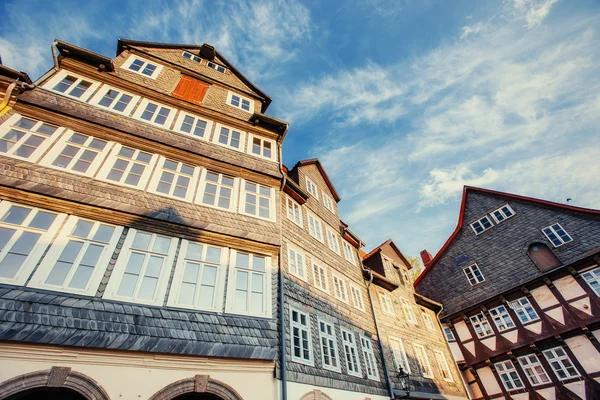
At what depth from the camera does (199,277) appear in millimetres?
8336

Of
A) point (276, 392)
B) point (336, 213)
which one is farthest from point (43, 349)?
point (336, 213)

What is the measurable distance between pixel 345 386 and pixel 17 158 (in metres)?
12.4

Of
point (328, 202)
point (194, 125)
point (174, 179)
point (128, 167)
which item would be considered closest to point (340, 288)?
point (328, 202)

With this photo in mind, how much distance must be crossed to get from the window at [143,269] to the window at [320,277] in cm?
646

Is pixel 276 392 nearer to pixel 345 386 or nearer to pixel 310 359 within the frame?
pixel 310 359

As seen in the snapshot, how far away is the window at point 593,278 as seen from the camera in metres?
16.6

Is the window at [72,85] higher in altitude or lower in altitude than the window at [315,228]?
higher

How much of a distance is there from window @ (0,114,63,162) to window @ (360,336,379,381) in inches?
542

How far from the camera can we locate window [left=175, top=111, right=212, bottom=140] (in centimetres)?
1190

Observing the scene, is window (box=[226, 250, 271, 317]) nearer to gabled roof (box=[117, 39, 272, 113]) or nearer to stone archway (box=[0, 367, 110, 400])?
stone archway (box=[0, 367, 110, 400])

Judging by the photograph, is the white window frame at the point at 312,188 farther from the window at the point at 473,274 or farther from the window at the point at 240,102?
the window at the point at 473,274

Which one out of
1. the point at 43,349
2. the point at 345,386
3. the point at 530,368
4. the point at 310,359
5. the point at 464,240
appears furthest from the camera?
the point at 464,240

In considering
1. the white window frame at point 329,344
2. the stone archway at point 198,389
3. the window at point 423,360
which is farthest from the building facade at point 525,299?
the stone archway at point 198,389

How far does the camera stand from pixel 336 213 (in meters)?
18.7
